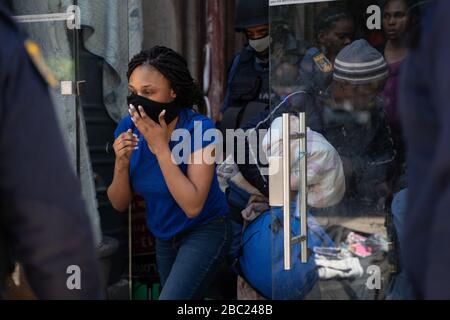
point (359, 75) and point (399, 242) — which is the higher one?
point (359, 75)

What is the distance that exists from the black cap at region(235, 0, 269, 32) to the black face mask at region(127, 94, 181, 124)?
104 centimetres

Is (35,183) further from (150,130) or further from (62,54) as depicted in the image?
(62,54)

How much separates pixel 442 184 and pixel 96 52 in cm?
307

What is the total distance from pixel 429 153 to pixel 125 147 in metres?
2.36

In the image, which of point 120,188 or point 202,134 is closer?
point 202,134

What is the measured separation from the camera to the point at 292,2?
367 centimetres

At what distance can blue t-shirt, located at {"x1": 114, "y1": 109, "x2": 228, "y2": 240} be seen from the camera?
369 cm

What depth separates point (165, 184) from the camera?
3.77 meters

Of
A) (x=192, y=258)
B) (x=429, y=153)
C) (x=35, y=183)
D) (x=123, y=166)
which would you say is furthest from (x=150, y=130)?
(x=429, y=153)

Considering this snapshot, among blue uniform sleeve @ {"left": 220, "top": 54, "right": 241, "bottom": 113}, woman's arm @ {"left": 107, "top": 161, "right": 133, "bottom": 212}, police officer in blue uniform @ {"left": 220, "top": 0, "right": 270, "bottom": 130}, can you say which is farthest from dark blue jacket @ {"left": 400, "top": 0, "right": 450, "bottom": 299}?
blue uniform sleeve @ {"left": 220, "top": 54, "right": 241, "bottom": 113}

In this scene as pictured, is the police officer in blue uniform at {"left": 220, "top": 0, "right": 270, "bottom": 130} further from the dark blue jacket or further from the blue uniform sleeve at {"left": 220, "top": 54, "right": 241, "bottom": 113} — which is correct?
the dark blue jacket

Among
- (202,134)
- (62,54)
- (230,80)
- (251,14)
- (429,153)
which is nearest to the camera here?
(429,153)

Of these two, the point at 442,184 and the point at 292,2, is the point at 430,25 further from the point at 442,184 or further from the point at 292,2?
the point at 292,2
